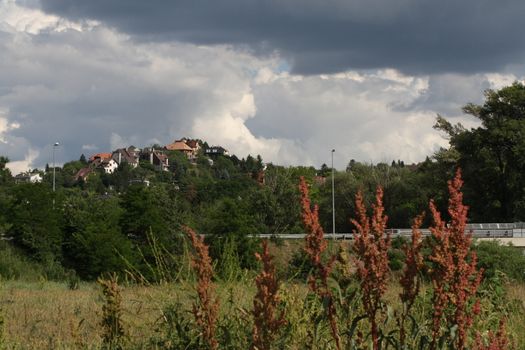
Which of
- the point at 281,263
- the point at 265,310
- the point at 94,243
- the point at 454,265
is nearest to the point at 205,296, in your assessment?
the point at 265,310

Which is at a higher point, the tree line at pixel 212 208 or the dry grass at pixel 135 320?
the tree line at pixel 212 208

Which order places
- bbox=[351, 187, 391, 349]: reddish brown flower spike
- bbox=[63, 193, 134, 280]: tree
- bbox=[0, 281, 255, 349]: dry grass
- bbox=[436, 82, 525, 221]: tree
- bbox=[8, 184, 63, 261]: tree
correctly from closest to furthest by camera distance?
bbox=[351, 187, 391, 349]: reddish brown flower spike → bbox=[0, 281, 255, 349]: dry grass → bbox=[63, 193, 134, 280]: tree → bbox=[8, 184, 63, 261]: tree → bbox=[436, 82, 525, 221]: tree

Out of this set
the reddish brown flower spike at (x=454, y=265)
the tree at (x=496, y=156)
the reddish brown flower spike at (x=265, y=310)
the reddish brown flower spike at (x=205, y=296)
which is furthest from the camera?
the tree at (x=496, y=156)

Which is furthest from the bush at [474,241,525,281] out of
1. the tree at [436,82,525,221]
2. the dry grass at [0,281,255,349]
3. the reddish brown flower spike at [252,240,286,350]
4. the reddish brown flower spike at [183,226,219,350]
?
the tree at [436,82,525,221]

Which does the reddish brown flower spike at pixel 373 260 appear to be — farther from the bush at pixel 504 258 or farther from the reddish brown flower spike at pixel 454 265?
the bush at pixel 504 258

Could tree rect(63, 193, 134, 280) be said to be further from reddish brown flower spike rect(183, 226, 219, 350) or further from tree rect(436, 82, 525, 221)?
reddish brown flower spike rect(183, 226, 219, 350)

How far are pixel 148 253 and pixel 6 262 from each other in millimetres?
8019

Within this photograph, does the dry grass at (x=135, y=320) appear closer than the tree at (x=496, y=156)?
Yes

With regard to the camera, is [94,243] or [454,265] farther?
[94,243]

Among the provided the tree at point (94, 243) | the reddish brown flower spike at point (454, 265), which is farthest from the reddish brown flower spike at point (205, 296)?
the tree at point (94, 243)

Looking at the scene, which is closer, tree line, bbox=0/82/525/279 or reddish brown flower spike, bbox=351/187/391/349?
reddish brown flower spike, bbox=351/187/391/349

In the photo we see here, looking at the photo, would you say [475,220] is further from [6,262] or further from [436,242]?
[436,242]

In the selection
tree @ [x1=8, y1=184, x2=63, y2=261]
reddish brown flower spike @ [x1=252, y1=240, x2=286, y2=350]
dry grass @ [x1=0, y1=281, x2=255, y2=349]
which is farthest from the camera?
tree @ [x1=8, y1=184, x2=63, y2=261]

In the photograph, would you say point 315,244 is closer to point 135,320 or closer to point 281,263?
point 135,320
